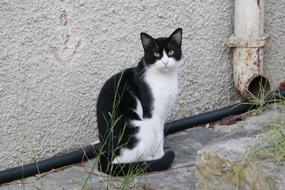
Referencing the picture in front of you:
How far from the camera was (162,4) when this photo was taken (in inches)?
142

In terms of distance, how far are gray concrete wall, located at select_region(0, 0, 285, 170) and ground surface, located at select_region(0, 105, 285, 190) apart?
173mm

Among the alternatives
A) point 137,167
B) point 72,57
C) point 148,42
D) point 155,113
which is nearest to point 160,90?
point 155,113

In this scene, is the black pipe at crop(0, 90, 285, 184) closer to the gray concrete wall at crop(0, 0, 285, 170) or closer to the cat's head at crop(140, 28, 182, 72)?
the gray concrete wall at crop(0, 0, 285, 170)

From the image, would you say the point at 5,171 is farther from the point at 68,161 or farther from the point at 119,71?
the point at 119,71

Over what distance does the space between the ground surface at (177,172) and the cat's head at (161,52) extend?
1.61 ft

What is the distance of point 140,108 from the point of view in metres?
3.14

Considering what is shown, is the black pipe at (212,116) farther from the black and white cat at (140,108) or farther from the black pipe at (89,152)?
the black and white cat at (140,108)

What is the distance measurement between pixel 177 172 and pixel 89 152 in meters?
0.56

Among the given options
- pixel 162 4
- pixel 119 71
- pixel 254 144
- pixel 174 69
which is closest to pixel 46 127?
pixel 119 71

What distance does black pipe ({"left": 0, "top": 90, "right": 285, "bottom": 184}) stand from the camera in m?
3.15

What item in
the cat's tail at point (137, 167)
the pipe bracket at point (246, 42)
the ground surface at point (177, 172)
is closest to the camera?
the ground surface at point (177, 172)

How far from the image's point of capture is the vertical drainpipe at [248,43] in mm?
3795

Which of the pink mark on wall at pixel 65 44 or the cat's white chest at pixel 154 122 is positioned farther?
the pink mark on wall at pixel 65 44

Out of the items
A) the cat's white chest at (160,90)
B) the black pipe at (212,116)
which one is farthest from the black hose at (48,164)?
the black pipe at (212,116)
